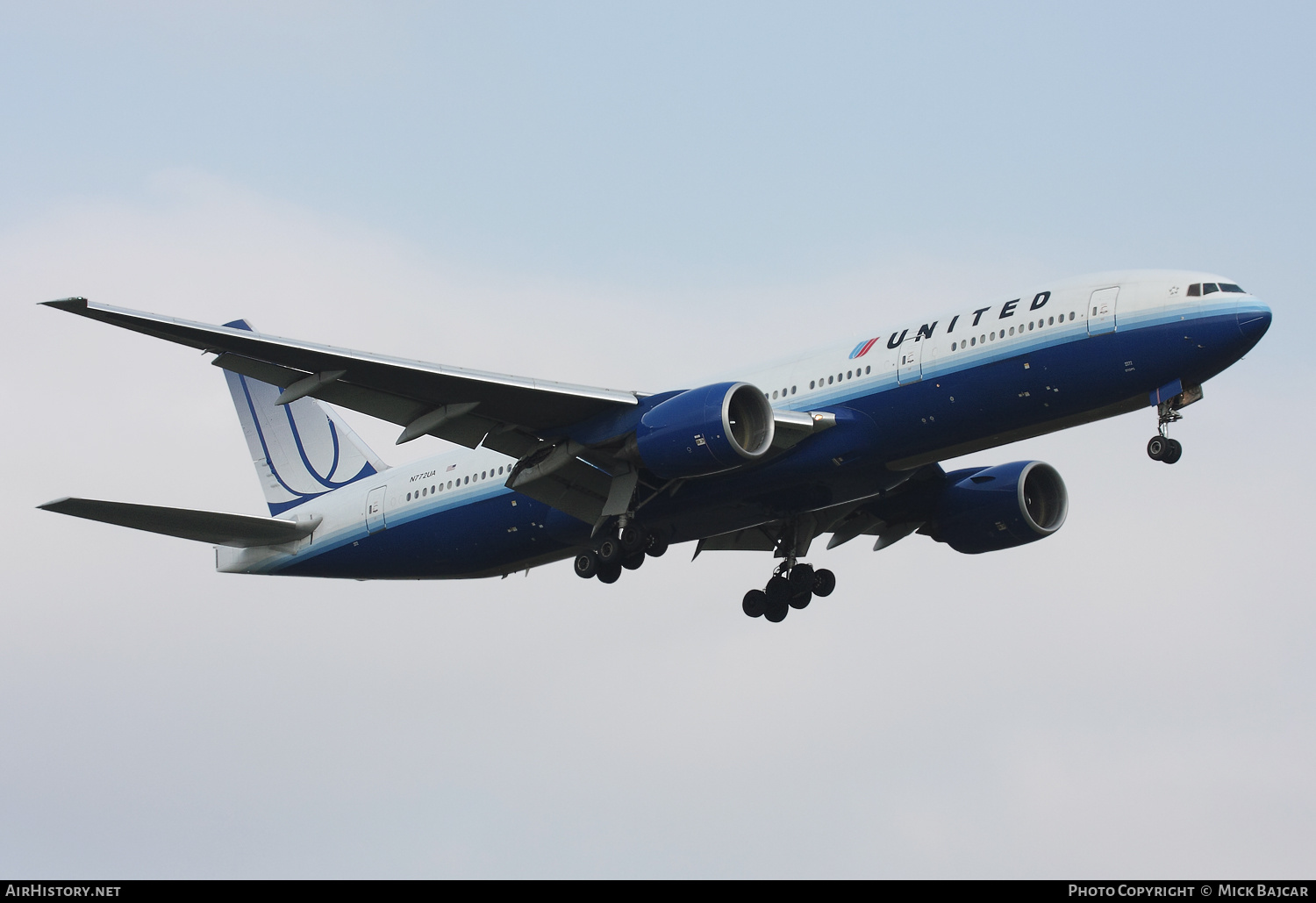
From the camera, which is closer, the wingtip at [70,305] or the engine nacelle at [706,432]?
the wingtip at [70,305]

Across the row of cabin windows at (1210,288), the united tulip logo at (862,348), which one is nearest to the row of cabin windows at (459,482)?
the united tulip logo at (862,348)

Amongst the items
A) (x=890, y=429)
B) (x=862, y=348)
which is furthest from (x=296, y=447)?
(x=890, y=429)

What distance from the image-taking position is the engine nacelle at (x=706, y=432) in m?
31.4

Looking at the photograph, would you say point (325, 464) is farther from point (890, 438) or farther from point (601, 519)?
point (890, 438)

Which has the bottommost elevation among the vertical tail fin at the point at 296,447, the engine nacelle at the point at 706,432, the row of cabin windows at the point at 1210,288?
the engine nacelle at the point at 706,432

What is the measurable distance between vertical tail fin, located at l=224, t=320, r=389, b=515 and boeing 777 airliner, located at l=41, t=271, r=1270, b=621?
31.0 inches

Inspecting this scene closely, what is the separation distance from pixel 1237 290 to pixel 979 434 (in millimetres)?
5353

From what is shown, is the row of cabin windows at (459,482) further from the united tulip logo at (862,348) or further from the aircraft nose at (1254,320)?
the aircraft nose at (1254,320)

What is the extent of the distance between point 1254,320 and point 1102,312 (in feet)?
8.73

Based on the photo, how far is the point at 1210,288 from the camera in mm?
30328

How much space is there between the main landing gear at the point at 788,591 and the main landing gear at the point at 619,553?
408cm

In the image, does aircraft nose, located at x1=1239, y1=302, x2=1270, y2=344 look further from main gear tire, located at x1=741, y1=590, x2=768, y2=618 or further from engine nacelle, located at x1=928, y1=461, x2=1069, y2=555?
main gear tire, located at x1=741, y1=590, x2=768, y2=618

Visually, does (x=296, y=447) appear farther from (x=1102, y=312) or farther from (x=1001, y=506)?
(x=1102, y=312)
